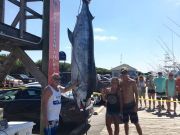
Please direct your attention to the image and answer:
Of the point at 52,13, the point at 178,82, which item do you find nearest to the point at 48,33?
the point at 52,13

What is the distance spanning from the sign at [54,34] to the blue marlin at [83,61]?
11.7ft

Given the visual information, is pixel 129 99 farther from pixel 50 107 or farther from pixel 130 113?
pixel 50 107

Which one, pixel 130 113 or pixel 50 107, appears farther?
pixel 130 113

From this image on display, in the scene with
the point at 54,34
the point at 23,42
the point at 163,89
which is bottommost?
the point at 163,89

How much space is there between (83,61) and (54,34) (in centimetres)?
395

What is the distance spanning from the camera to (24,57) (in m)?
8.86

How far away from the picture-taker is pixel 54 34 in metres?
8.83

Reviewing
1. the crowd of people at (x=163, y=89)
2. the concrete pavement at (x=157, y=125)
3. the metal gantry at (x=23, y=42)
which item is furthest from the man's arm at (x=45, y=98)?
the crowd of people at (x=163, y=89)

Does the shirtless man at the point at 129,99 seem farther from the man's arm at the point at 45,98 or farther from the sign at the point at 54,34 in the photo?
the man's arm at the point at 45,98

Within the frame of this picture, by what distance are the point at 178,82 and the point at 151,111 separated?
1737 millimetres

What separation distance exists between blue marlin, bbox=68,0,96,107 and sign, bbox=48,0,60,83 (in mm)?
3575

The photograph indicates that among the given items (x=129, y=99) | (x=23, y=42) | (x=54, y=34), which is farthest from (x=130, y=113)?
(x=23, y=42)

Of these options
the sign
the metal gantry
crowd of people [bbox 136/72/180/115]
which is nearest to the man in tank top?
the metal gantry

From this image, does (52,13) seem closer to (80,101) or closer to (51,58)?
(51,58)
